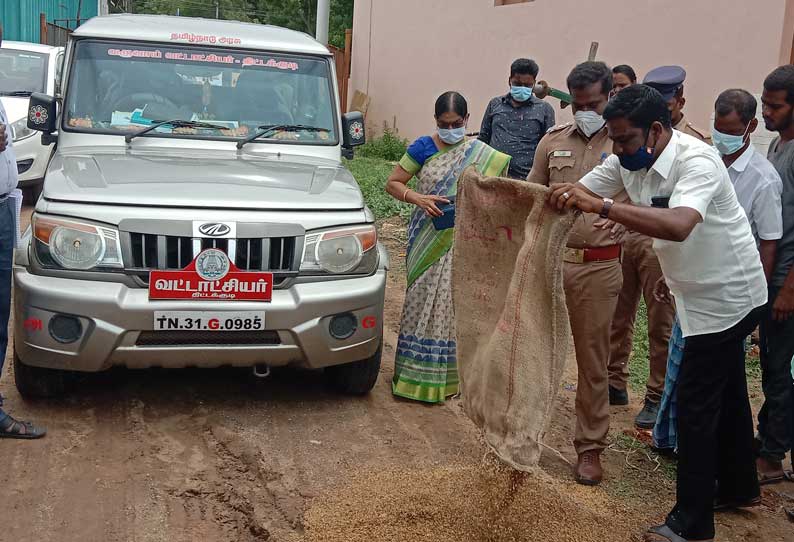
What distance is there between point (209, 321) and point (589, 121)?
203cm

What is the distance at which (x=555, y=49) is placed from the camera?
39.4 ft

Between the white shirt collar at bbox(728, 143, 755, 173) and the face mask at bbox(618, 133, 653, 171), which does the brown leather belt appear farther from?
the face mask at bbox(618, 133, 653, 171)

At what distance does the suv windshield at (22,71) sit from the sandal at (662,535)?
9576 millimetres

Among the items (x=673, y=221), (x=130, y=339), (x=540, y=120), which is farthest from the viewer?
(x=540, y=120)

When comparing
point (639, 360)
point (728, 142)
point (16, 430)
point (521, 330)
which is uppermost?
point (728, 142)

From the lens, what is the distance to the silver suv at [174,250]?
4.13m

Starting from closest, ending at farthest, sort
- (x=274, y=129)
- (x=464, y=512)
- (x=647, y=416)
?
(x=464, y=512), (x=647, y=416), (x=274, y=129)

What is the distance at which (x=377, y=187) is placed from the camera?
41.9 ft

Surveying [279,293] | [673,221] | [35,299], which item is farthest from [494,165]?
[35,299]

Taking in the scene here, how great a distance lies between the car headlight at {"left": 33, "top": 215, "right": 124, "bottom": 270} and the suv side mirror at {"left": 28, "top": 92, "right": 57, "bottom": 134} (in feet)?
4.28

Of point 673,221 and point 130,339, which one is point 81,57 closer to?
point 130,339

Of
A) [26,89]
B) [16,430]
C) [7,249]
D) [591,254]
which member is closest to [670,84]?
[591,254]

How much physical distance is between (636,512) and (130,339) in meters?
Answer: 2.41

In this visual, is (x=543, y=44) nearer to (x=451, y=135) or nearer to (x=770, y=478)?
(x=451, y=135)
